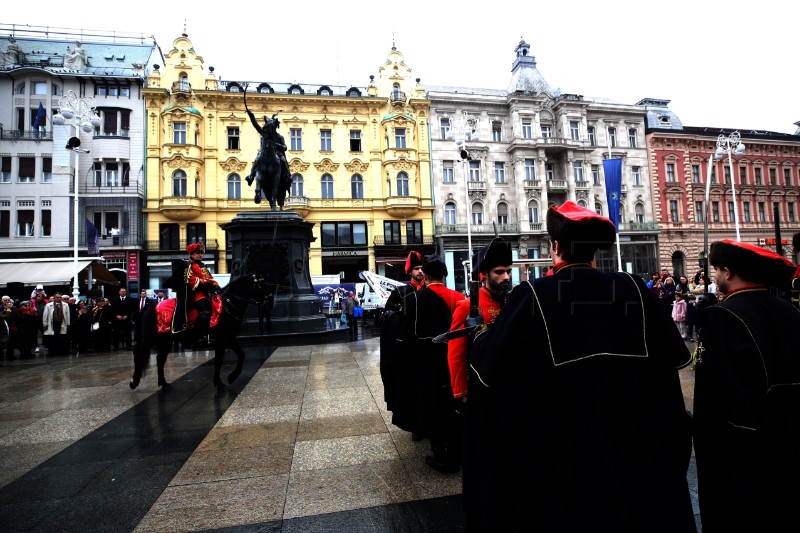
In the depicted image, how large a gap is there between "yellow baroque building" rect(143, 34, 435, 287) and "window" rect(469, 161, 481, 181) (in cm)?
398

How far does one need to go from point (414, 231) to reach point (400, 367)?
33973 mm

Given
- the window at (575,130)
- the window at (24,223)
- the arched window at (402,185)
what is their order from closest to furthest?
the window at (24,223)
the arched window at (402,185)
the window at (575,130)

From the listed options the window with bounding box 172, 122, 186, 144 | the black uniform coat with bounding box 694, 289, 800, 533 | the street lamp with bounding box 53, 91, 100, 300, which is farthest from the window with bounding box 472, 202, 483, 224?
the black uniform coat with bounding box 694, 289, 800, 533

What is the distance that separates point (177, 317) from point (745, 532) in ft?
24.1

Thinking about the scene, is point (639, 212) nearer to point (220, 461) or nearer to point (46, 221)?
point (220, 461)

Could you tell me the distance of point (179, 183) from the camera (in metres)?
34.5

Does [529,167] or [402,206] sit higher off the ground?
[529,167]

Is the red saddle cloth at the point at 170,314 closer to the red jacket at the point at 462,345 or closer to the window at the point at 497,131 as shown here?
the red jacket at the point at 462,345

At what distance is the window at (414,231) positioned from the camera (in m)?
37.8

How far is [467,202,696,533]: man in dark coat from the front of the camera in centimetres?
181

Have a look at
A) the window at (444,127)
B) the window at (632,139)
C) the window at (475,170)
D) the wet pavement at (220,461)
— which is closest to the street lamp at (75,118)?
the wet pavement at (220,461)

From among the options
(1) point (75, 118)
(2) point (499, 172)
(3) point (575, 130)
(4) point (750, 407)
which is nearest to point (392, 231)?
(2) point (499, 172)

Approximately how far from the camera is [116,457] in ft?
13.8

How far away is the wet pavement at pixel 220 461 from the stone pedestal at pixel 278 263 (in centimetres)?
538
